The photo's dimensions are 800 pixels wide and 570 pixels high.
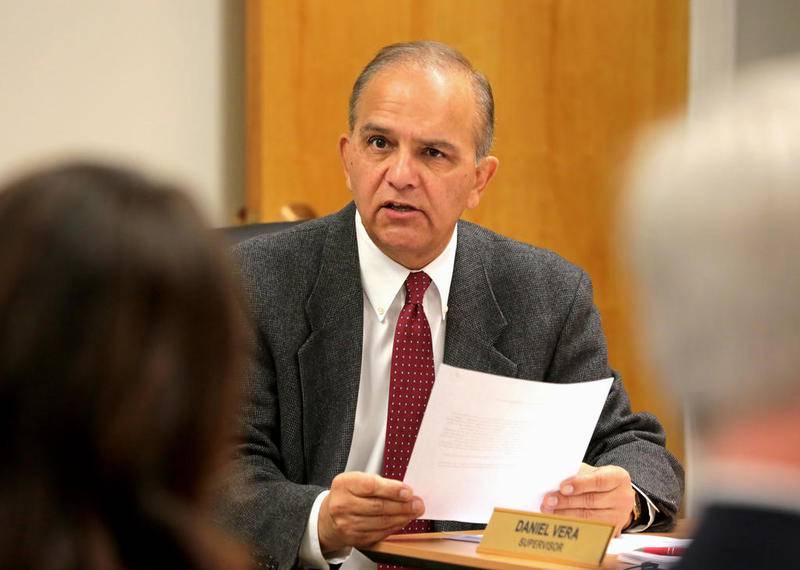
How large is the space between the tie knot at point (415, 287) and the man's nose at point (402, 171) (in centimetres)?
17

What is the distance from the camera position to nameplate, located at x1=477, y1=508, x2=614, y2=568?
1713 mm

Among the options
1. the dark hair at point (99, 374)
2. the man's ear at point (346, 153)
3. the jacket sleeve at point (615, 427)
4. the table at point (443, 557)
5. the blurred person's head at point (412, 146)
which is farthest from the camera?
the man's ear at point (346, 153)

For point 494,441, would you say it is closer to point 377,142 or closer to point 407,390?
point 407,390

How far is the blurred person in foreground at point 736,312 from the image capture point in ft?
2.88

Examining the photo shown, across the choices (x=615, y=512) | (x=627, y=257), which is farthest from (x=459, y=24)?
(x=627, y=257)

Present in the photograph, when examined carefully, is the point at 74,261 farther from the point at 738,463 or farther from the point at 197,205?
the point at 738,463

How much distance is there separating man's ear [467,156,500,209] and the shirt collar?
0.19m

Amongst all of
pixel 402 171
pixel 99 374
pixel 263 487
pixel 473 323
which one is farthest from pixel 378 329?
pixel 99 374

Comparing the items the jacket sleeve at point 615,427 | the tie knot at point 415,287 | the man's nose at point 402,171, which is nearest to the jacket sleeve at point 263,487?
the tie knot at point 415,287

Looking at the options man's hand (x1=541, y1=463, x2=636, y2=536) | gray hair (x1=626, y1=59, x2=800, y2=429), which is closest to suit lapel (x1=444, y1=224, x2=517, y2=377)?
man's hand (x1=541, y1=463, x2=636, y2=536)

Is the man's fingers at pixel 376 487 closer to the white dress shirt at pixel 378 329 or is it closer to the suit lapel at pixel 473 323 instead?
the white dress shirt at pixel 378 329

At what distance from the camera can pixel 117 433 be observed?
0.76 meters

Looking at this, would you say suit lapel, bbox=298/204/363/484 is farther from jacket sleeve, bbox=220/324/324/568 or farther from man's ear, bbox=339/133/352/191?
man's ear, bbox=339/133/352/191

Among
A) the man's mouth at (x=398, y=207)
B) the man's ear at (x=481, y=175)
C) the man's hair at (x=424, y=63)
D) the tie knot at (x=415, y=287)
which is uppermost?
the man's hair at (x=424, y=63)
